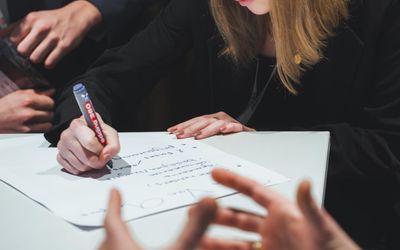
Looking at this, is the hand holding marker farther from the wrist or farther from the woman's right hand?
the wrist

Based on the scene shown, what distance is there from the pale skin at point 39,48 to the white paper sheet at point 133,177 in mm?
399

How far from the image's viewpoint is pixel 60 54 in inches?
63.6

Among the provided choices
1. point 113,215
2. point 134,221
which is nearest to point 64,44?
point 134,221

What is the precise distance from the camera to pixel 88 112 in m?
0.97

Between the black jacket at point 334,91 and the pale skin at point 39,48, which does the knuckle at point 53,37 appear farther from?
the black jacket at point 334,91

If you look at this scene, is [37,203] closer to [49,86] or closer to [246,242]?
[246,242]

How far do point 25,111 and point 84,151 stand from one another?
0.63m

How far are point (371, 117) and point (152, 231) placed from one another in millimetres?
683

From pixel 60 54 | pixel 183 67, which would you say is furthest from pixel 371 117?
pixel 183 67

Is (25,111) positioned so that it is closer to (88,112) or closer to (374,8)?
(88,112)

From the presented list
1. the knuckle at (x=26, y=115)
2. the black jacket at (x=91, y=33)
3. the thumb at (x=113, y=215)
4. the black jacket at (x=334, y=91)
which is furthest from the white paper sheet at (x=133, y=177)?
the black jacket at (x=91, y=33)

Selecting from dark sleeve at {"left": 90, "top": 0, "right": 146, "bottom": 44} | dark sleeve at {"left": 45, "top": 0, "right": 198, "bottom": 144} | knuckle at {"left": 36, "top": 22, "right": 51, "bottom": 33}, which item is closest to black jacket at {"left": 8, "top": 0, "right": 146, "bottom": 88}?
dark sleeve at {"left": 90, "top": 0, "right": 146, "bottom": 44}

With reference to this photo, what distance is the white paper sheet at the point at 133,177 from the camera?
0.82 metres

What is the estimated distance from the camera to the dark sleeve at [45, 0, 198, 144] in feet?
4.77
